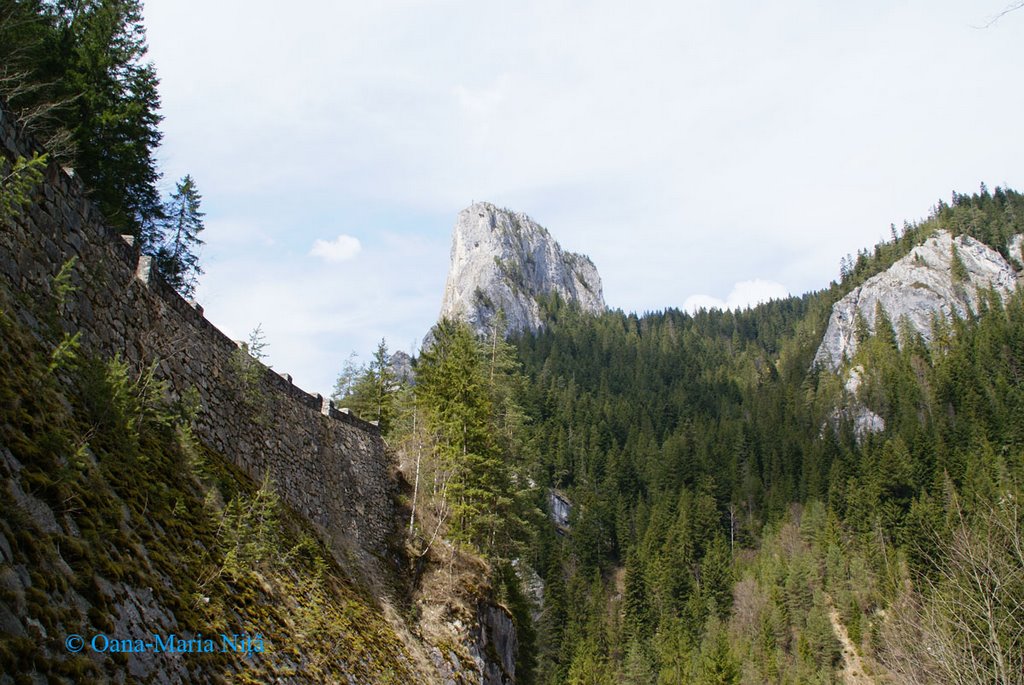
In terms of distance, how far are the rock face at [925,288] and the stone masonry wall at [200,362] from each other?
143856 mm

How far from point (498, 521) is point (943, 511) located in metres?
68.6

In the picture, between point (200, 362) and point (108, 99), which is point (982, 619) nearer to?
point (200, 362)

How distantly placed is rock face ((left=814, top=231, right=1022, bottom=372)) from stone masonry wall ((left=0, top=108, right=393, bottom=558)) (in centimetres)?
14386

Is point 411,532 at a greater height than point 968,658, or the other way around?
point 411,532

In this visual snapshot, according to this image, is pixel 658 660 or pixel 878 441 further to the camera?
pixel 878 441

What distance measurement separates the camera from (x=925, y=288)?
486 feet

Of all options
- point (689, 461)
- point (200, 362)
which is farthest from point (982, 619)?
point (689, 461)

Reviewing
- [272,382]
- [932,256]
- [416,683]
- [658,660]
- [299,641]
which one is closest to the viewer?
[299,641]

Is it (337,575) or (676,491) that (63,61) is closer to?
(337,575)

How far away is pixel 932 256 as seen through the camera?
15712cm

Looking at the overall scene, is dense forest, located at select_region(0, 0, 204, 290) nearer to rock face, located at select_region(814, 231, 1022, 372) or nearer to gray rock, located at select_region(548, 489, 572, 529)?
gray rock, located at select_region(548, 489, 572, 529)

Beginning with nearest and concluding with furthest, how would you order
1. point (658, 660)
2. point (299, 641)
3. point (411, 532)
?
1. point (299, 641)
2. point (411, 532)
3. point (658, 660)

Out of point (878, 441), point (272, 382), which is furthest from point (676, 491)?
point (272, 382)

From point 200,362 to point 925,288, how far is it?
162 metres
